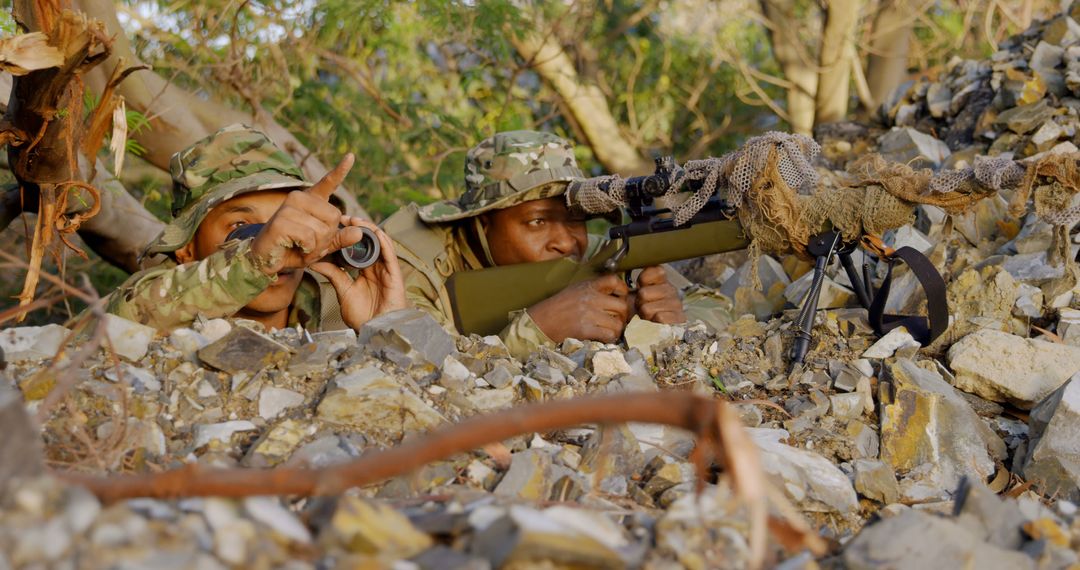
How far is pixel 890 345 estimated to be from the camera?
9.86 ft

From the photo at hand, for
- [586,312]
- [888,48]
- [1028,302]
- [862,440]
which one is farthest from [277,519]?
[888,48]

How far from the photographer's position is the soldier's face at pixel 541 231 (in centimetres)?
389

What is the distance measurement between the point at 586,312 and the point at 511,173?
78cm

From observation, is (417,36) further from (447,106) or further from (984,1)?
(984,1)

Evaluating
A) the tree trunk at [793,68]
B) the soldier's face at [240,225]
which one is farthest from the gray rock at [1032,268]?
the tree trunk at [793,68]

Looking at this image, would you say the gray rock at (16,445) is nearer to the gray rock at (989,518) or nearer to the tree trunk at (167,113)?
the gray rock at (989,518)

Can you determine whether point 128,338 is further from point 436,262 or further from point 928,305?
point 928,305

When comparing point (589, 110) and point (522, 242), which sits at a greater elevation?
point (522, 242)

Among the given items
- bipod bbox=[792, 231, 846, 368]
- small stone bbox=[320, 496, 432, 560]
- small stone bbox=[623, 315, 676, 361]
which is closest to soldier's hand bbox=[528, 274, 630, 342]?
small stone bbox=[623, 315, 676, 361]

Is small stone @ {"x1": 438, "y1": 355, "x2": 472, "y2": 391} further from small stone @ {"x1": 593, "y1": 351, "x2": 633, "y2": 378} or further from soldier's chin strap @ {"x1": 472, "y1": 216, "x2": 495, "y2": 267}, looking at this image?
soldier's chin strap @ {"x1": 472, "y1": 216, "x2": 495, "y2": 267}

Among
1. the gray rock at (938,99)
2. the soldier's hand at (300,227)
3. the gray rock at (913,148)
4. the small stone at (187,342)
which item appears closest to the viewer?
the small stone at (187,342)

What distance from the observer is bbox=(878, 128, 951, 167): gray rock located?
4609mm

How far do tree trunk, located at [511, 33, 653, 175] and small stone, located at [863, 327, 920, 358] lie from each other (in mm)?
4526

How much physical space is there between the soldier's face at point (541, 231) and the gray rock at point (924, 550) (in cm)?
242
